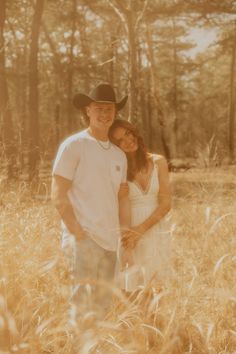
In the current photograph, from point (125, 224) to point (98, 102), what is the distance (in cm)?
80

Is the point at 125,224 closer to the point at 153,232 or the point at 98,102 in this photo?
the point at 153,232

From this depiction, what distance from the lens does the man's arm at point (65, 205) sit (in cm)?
300

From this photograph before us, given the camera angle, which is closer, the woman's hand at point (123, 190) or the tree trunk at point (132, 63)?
the woman's hand at point (123, 190)

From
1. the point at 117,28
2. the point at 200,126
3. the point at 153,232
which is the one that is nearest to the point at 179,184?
the point at 153,232

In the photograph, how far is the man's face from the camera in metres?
3.24

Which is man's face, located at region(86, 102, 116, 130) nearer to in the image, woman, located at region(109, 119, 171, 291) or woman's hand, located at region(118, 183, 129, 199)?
woman, located at region(109, 119, 171, 291)

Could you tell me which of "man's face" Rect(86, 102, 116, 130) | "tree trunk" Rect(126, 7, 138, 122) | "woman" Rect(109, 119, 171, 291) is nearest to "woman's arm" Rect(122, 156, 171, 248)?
"woman" Rect(109, 119, 171, 291)

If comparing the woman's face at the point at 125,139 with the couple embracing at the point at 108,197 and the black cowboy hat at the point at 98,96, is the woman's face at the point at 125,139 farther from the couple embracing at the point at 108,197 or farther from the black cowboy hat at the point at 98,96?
the black cowboy hat at the point at 98,96

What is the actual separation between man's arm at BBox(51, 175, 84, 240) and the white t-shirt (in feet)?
0.14

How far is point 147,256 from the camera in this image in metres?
3.34

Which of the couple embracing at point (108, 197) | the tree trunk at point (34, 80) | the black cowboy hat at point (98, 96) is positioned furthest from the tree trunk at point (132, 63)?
the black cowboy hat at point (98, 96)

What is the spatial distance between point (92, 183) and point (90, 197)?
0.28 ft

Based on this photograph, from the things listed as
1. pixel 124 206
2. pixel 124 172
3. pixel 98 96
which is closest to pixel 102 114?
pixel 98 96

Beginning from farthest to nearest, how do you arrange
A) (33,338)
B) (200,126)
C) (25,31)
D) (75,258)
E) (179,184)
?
(200,126)
(25,31)
(179,184)
(75,258)
(33,338)
